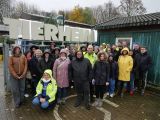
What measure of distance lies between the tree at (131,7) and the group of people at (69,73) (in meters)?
25.7

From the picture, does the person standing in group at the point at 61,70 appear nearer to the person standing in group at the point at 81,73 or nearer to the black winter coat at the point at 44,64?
the person standing in group at the point at 81,73

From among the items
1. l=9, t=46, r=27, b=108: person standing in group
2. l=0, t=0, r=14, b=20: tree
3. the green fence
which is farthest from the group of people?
l=0, t=0, r=14, b=20: tree

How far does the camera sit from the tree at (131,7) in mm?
29641

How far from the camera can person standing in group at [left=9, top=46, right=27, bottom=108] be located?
17.1 ft

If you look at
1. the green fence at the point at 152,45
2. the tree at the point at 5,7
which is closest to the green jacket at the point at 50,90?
the green fence at the point at 152,45

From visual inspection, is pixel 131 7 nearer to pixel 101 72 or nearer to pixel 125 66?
pixel 125 66

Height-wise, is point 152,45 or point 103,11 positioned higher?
point 103,11

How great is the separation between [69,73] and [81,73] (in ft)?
1.35

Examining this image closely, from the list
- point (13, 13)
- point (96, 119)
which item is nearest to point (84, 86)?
point (96, 119)

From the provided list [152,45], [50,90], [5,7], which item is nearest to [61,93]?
[50,90]

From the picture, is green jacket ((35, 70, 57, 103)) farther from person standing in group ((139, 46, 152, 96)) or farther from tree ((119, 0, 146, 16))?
tree ((119, 0, 146, 16))

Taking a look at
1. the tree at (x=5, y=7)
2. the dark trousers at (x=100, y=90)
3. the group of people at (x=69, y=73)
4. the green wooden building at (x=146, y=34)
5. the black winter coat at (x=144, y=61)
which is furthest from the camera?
the tree at (x=5, y=7)

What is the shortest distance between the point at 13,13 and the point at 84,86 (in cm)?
3697

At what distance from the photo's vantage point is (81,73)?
16.7ft
